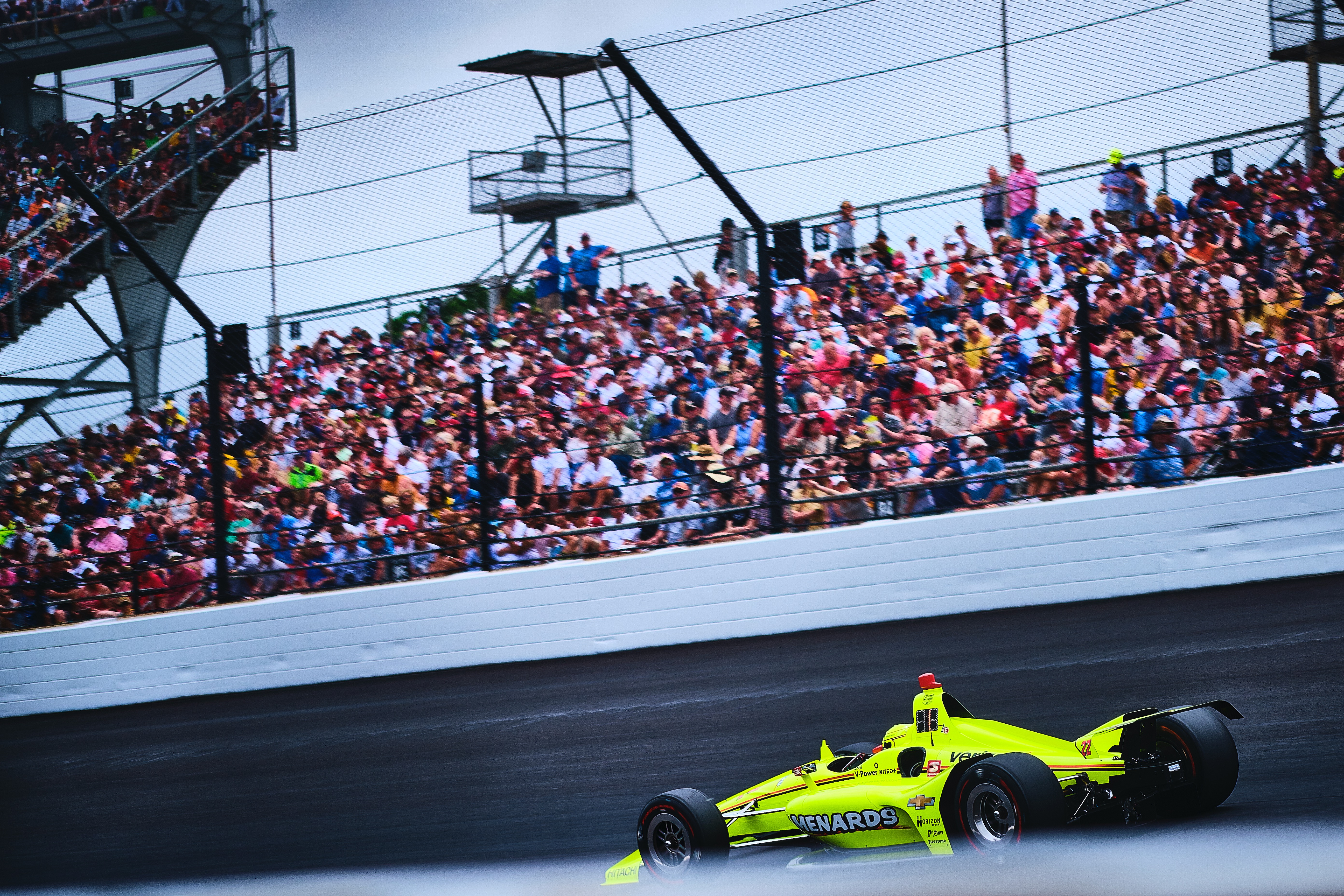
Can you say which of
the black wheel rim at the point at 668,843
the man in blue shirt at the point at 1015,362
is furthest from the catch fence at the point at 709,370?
the black wheel rim at the point at 668,843

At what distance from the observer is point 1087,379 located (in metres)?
7.91

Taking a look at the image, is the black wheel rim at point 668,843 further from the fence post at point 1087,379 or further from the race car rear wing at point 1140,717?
the fence post at point 1087,379

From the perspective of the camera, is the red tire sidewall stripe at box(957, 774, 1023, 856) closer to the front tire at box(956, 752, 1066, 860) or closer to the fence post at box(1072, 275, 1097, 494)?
the front tire at box(956, 752, 1066, 860)

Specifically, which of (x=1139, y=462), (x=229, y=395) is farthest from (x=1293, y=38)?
(x=229, y=395)

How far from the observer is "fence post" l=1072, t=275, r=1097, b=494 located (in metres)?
7.76

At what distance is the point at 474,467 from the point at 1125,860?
8378 millimetres

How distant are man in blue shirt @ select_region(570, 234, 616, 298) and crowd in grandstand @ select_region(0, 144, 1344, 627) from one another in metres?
0.02

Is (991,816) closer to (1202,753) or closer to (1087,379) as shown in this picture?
(1202,753)

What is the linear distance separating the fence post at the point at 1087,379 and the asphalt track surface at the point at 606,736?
795 millimetres

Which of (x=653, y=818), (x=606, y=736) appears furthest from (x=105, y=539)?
(x=653, y=818)

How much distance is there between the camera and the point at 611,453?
8852 millimetres

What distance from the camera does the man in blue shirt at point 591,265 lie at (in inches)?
372

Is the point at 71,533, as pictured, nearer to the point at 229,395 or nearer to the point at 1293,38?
the point at 229,395

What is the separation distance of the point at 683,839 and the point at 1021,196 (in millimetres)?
5947
